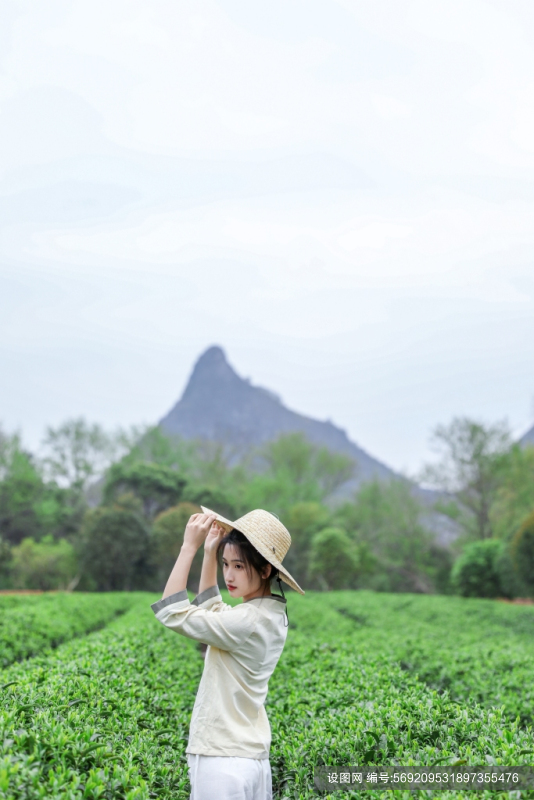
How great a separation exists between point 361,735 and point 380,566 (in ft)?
106

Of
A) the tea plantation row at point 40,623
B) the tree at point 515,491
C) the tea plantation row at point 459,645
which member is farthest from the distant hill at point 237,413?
the tea plantation row at point 40,623

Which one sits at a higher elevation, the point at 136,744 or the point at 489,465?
the point at 489,465

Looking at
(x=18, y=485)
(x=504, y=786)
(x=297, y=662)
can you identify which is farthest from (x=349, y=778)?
(x=18, y=485)

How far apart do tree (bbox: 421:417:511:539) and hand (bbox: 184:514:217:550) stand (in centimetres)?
3275

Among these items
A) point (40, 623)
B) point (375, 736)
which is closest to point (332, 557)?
point (40, 623)

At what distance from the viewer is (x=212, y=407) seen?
114 metres

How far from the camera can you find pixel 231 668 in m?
2.43

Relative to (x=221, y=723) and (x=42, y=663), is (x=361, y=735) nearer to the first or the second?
(x=221, y=723)

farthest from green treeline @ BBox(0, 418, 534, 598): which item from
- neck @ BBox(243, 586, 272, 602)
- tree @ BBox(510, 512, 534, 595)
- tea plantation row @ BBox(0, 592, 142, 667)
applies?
neck @ BBox(243, 586, 272, 602)

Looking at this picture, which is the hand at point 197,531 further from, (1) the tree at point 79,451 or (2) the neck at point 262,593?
(1) the tree at point 79,451

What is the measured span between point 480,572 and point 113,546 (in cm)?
1501

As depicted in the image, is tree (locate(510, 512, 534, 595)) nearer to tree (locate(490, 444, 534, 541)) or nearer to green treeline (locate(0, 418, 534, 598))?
green treeline (locate(0, 418, 534, 598))

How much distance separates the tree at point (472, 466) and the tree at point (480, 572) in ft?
37.8

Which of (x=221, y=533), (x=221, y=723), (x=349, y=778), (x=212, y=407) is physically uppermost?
(x=212, y=407)
